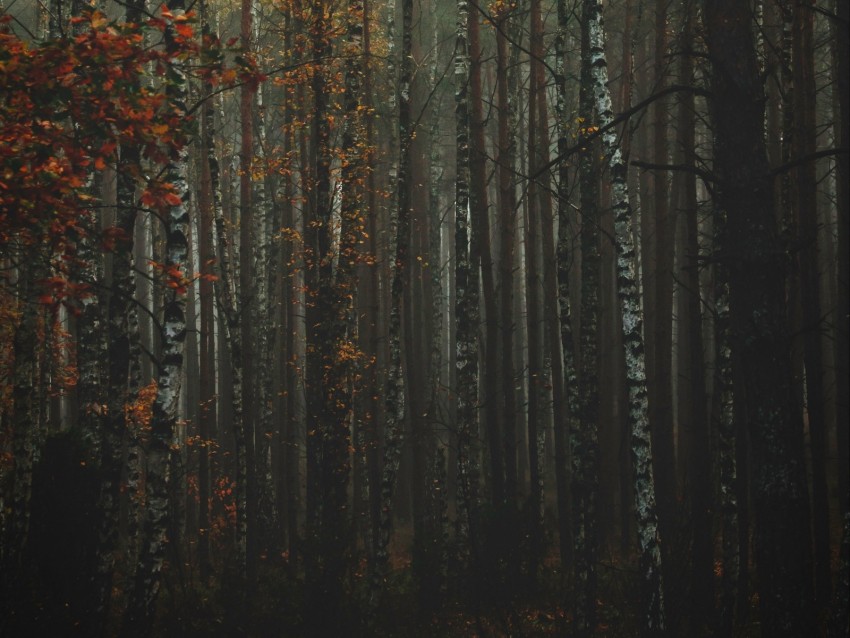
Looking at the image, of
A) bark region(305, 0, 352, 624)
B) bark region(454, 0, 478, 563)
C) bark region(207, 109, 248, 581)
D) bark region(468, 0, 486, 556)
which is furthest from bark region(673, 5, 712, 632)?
bark region(207, 109, 248, 581)

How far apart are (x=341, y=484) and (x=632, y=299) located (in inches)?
218

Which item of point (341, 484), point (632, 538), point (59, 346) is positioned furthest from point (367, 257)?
point (59, 346)

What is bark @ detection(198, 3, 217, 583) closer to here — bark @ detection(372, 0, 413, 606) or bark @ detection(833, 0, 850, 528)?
bark @ detection(372, 0, 413, 606)

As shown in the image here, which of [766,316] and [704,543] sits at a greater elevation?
[766,316]

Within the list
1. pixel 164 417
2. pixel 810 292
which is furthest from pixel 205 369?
pixel 810 292

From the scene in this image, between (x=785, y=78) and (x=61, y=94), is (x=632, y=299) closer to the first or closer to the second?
(x=785, y=78)

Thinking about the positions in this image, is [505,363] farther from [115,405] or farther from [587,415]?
[115,405]

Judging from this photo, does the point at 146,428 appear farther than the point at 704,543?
Yes

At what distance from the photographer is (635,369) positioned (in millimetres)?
10344

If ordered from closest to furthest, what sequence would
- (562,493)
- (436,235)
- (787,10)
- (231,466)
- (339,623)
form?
(787,10) → (339,623) → (562,493) → (231,466) → (436,235)

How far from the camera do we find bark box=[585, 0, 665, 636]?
976 cm

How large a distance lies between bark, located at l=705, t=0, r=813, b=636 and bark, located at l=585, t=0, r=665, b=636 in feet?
6.16

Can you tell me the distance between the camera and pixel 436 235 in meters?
26.9

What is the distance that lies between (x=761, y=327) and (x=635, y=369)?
278 cm
